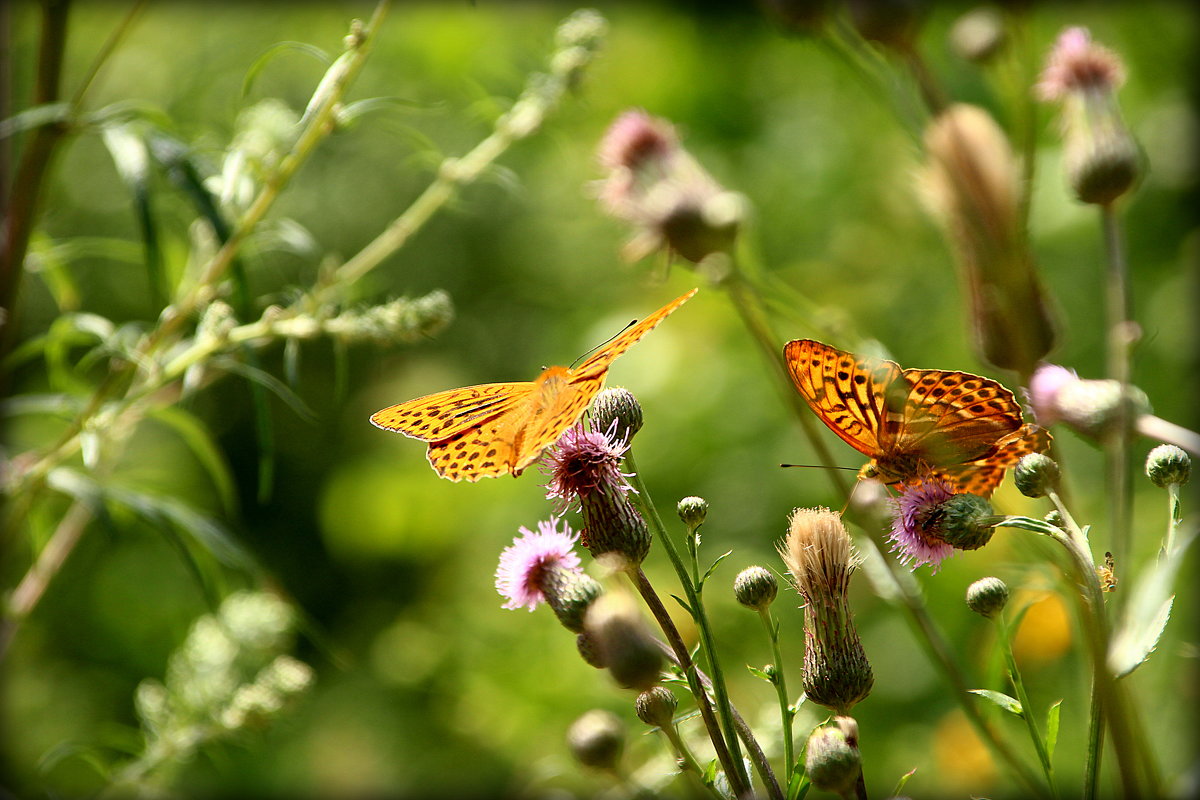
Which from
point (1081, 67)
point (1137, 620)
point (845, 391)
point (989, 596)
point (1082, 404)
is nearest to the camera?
point (1137, 620)

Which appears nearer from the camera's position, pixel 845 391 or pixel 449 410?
pixel 845 391

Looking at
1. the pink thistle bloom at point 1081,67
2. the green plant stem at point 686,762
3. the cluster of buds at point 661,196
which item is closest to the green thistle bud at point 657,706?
the green plant stem at point 686,762

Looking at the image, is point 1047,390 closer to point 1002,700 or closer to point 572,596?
point 1002,700

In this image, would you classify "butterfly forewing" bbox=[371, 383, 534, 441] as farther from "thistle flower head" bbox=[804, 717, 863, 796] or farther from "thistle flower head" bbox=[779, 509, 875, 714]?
"thistle flower head" bbox=[804, 717, 863, 796]

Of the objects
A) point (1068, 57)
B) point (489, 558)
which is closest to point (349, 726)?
point (489, 558)

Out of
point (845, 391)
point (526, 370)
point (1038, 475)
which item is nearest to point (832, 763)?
point (1038, 475)

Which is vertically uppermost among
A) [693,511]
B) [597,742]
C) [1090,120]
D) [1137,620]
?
[1090,120]
